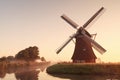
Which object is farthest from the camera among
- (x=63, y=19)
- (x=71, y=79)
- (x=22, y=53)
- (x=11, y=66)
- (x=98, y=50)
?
(x=22, y=53)

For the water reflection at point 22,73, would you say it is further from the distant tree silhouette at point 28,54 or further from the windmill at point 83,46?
the distant tree silhouette at point 28,54

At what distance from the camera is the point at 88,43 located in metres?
54.0

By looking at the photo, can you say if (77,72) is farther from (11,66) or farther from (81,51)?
(11,66)

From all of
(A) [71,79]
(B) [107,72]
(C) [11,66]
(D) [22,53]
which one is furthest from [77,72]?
(D) [22,53]

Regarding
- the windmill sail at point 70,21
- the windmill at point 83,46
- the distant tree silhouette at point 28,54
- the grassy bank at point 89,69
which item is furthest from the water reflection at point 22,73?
the distant tree silhouette at point 28,54

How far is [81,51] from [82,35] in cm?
260

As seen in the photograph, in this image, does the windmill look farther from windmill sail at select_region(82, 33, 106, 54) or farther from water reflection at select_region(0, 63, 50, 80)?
water reflection at select_region(0, 63, 50, 80)

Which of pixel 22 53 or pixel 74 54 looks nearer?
pixel 74 54

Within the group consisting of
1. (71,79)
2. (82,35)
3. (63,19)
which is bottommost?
(71,79)

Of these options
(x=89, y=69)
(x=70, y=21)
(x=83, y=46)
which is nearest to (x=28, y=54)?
(x=70, y=21)

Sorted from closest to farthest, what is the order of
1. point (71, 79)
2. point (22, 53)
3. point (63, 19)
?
1. point (71, 79)
2. point (63, 19)
3. point (22, 53)

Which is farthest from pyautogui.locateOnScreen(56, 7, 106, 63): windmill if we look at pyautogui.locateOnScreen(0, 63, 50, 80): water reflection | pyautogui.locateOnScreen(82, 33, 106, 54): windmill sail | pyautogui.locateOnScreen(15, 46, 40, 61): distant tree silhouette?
pyautogui.locateOnScreen(15, 46, 40, 61): distant tree silhouette

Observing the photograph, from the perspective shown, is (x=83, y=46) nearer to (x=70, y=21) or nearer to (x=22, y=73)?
(x=70, y=21)

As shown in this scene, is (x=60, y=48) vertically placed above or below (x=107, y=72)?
above
